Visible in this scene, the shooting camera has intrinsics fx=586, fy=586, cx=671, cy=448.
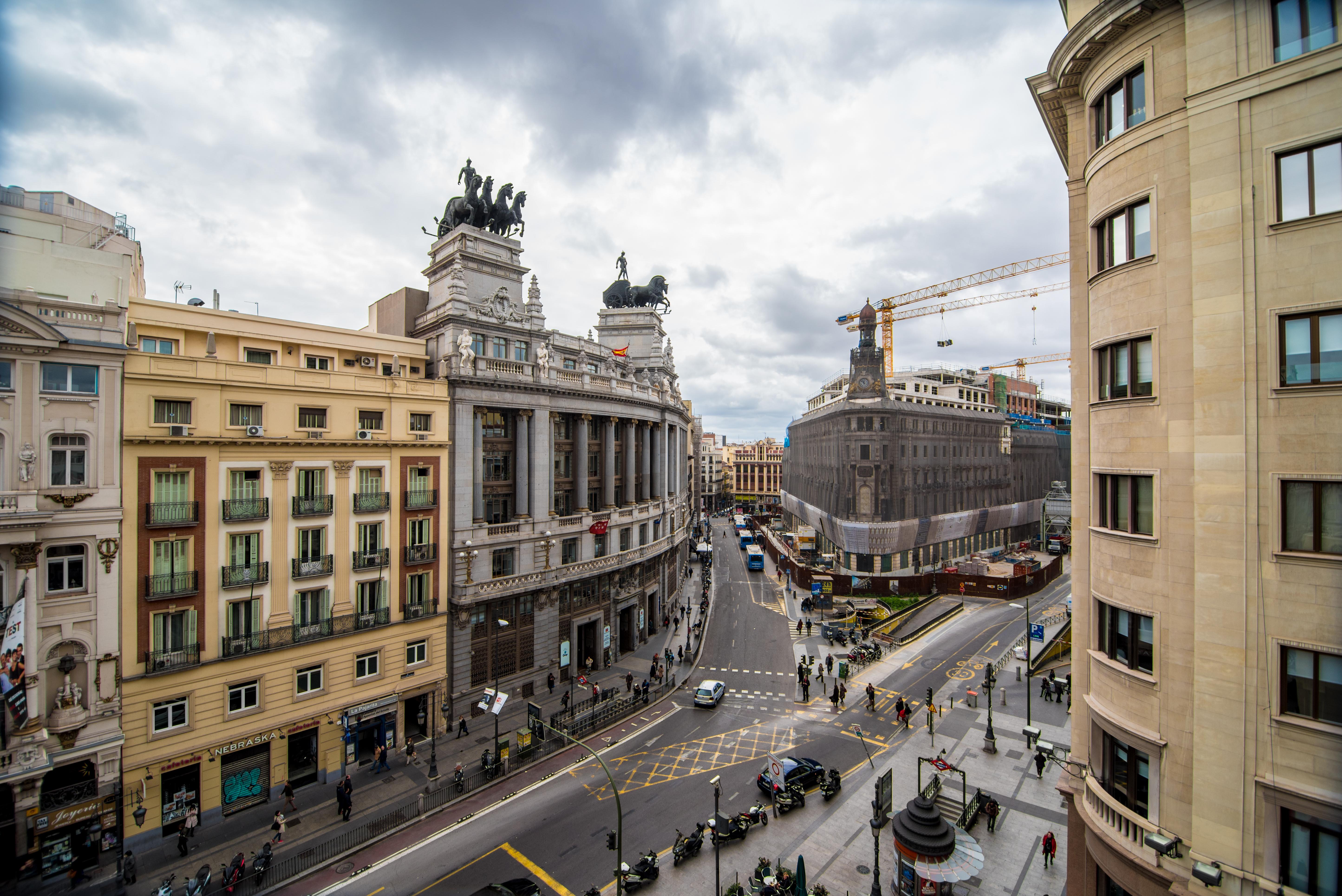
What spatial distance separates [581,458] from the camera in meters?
46.2

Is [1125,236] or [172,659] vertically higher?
[1125,236]

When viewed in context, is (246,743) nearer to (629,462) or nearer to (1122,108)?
(629,462)

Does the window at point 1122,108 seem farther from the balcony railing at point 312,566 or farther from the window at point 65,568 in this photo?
the window at point 65,568

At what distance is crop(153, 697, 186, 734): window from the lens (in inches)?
999

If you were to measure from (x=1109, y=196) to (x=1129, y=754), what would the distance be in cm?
1395

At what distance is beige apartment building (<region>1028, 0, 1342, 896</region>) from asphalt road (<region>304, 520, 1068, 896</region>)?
15.2 meters

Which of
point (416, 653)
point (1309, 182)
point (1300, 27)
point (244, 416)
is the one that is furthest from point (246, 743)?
point (1300, 27)

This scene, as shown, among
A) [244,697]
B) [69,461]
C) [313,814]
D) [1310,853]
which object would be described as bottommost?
[313,814]

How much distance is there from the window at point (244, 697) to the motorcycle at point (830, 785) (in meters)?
27.0

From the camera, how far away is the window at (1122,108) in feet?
47.4

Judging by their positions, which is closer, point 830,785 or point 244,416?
point 830,785

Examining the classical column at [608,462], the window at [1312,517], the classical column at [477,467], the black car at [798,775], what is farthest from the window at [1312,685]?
the classical column at [608,462]

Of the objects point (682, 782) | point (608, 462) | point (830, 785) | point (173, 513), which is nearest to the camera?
point (173, 513)

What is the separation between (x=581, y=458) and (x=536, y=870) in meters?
28.2
